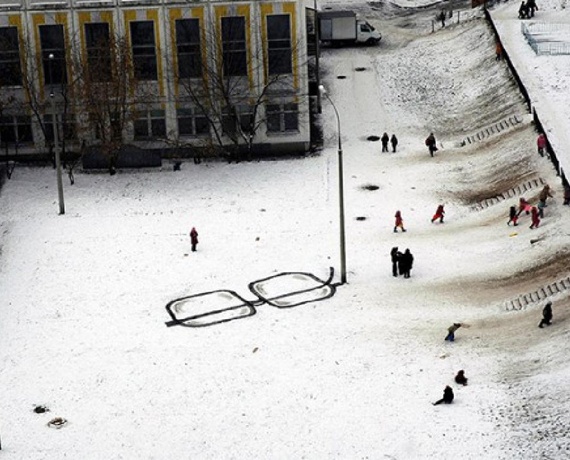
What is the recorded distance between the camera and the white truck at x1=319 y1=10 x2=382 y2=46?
7738 cm

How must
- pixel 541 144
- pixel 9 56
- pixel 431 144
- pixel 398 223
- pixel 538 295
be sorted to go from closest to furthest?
pixel 538 295 < pixel 398 223 < pixel 541 144 < pixel 431 144 < pixel 9 56

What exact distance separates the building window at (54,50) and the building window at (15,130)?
2670 mm

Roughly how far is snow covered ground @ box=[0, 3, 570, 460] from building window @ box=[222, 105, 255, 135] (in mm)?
2260

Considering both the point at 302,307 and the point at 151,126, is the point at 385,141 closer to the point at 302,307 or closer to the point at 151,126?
the point at 151,126

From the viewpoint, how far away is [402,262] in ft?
154

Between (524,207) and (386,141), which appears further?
(386,141)

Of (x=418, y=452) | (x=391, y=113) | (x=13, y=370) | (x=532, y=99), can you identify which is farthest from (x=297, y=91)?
(x=418, y=452)

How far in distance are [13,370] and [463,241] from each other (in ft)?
64.2

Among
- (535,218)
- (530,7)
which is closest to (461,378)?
(535,218)

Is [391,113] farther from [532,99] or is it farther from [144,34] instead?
[144,34]

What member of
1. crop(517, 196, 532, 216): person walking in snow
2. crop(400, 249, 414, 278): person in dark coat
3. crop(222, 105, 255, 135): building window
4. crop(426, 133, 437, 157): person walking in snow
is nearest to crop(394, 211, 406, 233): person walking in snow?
crop(400, 249, 414, 278): person in dark coat

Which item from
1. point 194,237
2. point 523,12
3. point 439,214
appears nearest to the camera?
point 194,237

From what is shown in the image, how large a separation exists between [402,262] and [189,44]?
68.7ft

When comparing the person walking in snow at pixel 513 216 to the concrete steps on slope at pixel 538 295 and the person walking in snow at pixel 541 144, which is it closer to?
the person walking in snow at pixel 541 144
